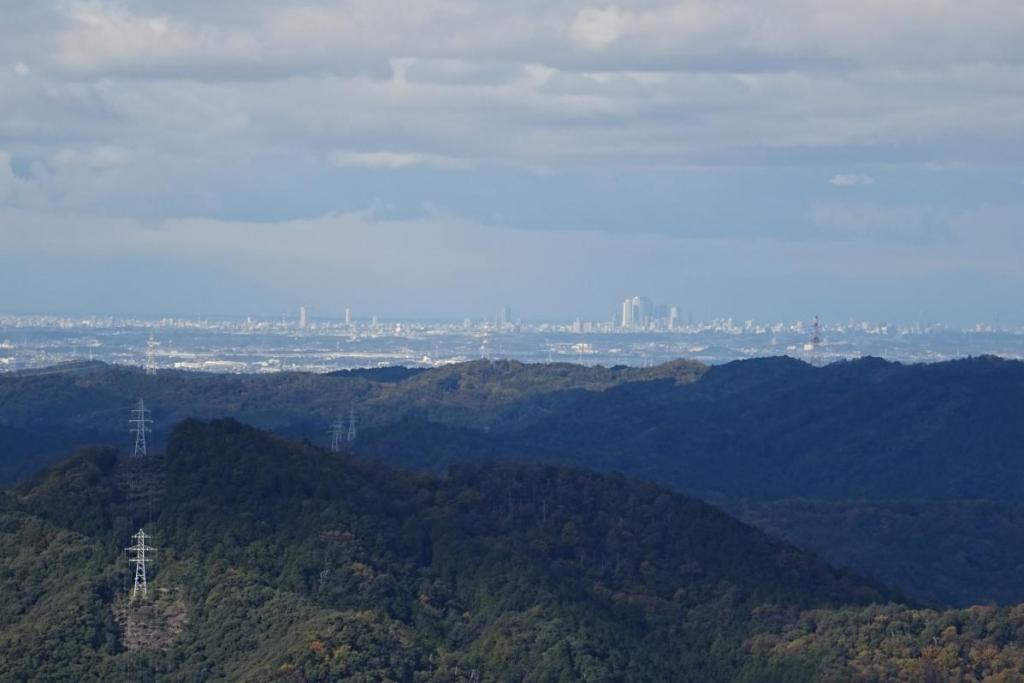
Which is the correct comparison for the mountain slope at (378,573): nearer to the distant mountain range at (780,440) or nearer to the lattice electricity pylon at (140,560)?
the lattice electricity pylon at (140,560)

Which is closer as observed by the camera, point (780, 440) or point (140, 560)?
point (140, 560)

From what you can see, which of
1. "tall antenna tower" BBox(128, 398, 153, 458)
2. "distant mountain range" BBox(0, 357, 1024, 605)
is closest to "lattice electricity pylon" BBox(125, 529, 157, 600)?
"tall antenna tower" BBox(128, 398, 153, 458)

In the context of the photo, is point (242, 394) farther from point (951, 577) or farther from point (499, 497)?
point (499, 497)

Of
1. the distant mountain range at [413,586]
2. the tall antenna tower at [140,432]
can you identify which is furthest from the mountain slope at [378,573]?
the tall antenna tower at [140,432]

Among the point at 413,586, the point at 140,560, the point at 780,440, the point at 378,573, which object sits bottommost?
the point at 413,586

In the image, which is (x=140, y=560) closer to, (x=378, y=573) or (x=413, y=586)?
(x=378, y=573)

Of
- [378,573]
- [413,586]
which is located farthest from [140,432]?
[413,586]

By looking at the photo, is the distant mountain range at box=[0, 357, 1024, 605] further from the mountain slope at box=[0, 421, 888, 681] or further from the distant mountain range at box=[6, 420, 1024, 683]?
the distant mountain range at box=[6, 420, 1024, 683]
